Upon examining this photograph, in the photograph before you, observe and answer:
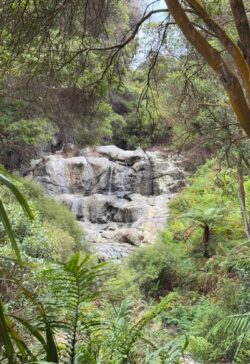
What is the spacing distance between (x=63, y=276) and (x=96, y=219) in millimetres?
11693

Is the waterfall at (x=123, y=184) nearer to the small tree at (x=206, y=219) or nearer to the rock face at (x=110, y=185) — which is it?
the rock face at (x=110, y=185)

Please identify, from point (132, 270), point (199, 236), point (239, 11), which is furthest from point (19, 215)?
point (239, 11)

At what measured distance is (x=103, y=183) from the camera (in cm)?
1436

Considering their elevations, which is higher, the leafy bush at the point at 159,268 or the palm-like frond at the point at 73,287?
the palm-like frond at the point at 73,287

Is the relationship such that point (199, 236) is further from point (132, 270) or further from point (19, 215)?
point (19, 215)

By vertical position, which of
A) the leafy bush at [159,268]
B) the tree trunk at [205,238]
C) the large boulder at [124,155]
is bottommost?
the leafy bush at [159,268]

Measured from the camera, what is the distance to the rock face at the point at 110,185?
1212 centimetres

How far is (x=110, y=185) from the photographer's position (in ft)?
47.0

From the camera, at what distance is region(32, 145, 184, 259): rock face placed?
12.1m

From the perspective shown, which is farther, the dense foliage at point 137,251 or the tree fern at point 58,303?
the dense foliage at point 137,251

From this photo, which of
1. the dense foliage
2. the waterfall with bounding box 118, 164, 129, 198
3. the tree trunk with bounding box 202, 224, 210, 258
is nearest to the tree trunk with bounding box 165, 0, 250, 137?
the dense foliage

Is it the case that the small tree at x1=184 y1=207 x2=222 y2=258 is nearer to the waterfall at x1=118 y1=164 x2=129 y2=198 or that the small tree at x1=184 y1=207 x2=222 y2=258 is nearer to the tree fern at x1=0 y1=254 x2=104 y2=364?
the waterfall at x1=118 y1=164 x2=129 y2=198

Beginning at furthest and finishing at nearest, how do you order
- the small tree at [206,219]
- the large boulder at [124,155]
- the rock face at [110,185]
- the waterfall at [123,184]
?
the large boulder at [124,155] → the waterfall at [123,184] → the rock face at [110,185] → the small tree at [206,219]

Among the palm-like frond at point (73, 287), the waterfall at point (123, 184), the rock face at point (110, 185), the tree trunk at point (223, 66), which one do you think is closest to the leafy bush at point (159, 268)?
the rock face at point (110, 185)
